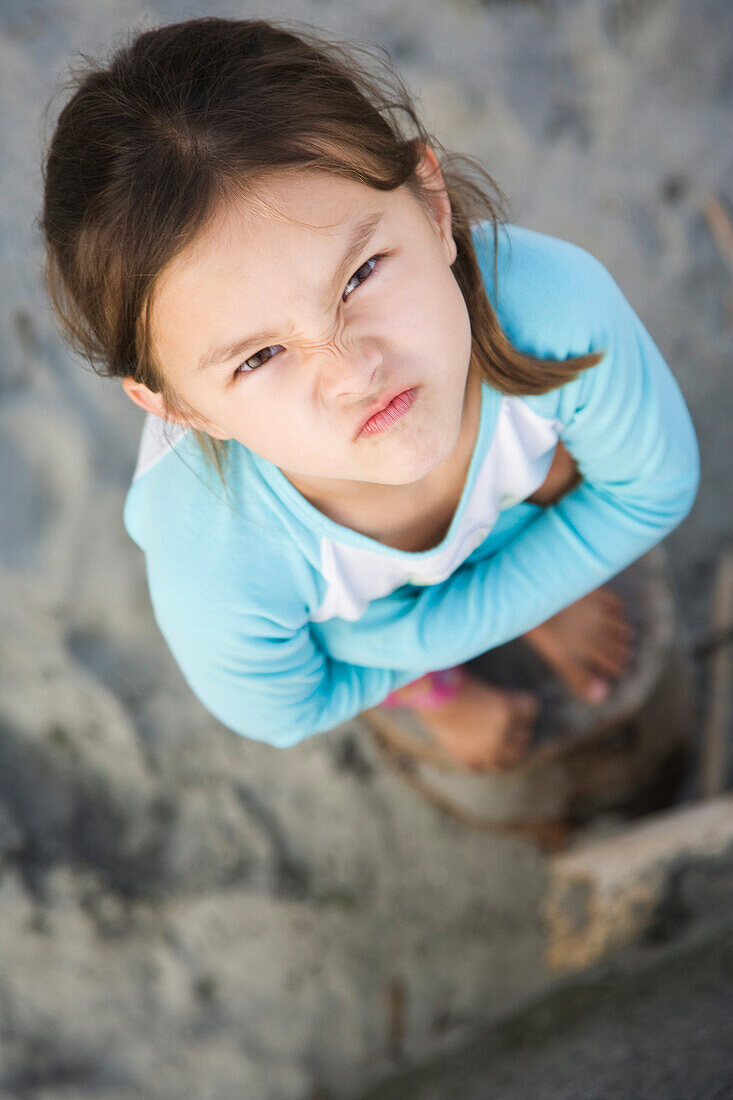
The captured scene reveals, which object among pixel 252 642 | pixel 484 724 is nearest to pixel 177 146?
pixel 252 642

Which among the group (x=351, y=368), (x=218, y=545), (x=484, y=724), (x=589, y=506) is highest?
(x=351, y=368)

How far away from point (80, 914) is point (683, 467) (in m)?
1.15

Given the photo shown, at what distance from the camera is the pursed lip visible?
0.69m

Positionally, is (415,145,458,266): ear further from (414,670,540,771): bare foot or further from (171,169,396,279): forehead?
(414,670,540,771): bare foot

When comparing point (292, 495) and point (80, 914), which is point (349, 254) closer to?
point (292, 495)

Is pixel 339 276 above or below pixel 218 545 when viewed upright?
above

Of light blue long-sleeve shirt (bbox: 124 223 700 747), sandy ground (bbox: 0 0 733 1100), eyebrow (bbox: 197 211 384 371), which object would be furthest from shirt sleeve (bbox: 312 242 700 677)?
sandy ground (bbox: 0 0 733 1100)

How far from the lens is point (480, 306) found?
2.60 ft

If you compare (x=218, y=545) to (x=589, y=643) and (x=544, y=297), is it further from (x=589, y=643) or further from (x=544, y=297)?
(x=589, y=643)

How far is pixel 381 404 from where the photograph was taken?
689 millimetres

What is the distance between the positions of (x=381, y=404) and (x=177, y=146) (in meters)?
0.24

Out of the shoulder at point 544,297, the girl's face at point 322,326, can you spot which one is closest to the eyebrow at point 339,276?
the girl's face at point 322,326

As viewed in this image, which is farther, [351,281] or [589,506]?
[589,506]

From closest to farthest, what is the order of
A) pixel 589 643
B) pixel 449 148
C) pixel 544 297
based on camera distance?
pixel 544 297 → pixel 589 643 → pixel 449 148
